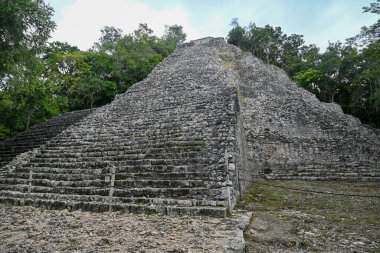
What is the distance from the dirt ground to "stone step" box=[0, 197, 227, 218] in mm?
761

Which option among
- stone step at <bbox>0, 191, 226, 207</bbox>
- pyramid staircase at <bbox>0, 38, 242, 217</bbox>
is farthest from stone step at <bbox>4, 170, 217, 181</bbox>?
stone step at <bbox>0, 191, 226, 207</bbox>

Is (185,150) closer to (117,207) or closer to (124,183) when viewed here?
(124,183)

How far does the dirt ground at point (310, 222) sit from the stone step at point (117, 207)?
76 centimetres

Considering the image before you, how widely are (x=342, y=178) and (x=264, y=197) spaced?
13.7 feet

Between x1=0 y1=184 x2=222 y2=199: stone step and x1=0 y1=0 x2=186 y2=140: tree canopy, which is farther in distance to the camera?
x1=0 y1=0 x2=186 y2=140: tree canopy

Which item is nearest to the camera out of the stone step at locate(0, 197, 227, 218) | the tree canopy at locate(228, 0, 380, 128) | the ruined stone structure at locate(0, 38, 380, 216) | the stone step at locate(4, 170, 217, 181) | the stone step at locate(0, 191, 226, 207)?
the stone step at locate(0, 197, 227, 218)

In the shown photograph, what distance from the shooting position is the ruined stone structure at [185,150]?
578cm

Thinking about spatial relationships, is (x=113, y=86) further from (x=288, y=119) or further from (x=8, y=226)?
(x=8, y=226)

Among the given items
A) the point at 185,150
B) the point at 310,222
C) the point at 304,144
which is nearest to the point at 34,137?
the point at 185,150

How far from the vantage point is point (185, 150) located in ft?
23.5

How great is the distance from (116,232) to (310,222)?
3177mm

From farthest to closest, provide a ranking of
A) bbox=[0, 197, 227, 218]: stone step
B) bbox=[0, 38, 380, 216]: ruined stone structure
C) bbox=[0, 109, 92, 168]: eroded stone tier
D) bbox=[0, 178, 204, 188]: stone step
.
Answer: bbox=[0, 109, 92, 168]: eroded stone tier, bbox=[0, 178, 204, 188]: stone step, bbox=[0, 38, 380, 216]: ruined stone structure, bbox=[0, 197, 227, 218]: stone step

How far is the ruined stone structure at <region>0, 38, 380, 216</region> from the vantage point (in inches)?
228

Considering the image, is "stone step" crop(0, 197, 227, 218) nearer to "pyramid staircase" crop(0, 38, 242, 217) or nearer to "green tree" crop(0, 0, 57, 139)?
"pyramid staircase" crop(0, 38, 242, 217)
